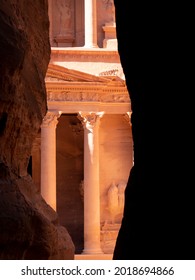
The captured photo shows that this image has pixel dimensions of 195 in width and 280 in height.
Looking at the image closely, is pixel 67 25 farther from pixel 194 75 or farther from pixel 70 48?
pixel 194 75

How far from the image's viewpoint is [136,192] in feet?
18.7

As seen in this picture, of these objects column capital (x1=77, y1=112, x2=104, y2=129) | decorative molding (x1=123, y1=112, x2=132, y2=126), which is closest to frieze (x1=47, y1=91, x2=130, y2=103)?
column capital (x1=77, y1=112, x2=104, y2=129)

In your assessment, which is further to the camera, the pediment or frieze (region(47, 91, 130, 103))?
frieze (region(47, 91, 130, 103))

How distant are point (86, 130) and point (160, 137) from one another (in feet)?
87.3

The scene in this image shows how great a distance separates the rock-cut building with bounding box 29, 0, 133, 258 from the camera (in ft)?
104

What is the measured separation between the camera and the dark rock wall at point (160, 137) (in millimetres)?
5055

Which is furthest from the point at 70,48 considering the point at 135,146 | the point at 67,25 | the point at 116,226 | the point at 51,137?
the point at 135,146

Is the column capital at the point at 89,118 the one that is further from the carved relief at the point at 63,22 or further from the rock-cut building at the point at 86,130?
the carved relief at the point at 63,22

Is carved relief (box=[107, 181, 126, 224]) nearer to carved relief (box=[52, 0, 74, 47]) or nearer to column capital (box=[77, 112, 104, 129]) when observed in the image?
column capital (box=[77, 112, 104, 129])

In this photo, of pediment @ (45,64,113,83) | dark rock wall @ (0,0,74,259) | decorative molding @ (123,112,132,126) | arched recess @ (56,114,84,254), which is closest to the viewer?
dark rock wall @ (0,0,74,259)

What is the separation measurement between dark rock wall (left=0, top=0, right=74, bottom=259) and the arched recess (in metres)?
28.3

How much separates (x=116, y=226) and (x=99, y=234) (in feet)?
4.20

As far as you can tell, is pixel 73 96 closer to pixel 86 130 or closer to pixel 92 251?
pixel 86 130

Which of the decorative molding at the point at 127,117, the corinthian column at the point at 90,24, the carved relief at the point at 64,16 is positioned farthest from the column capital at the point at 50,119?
the carved relief at the point at 64,16
